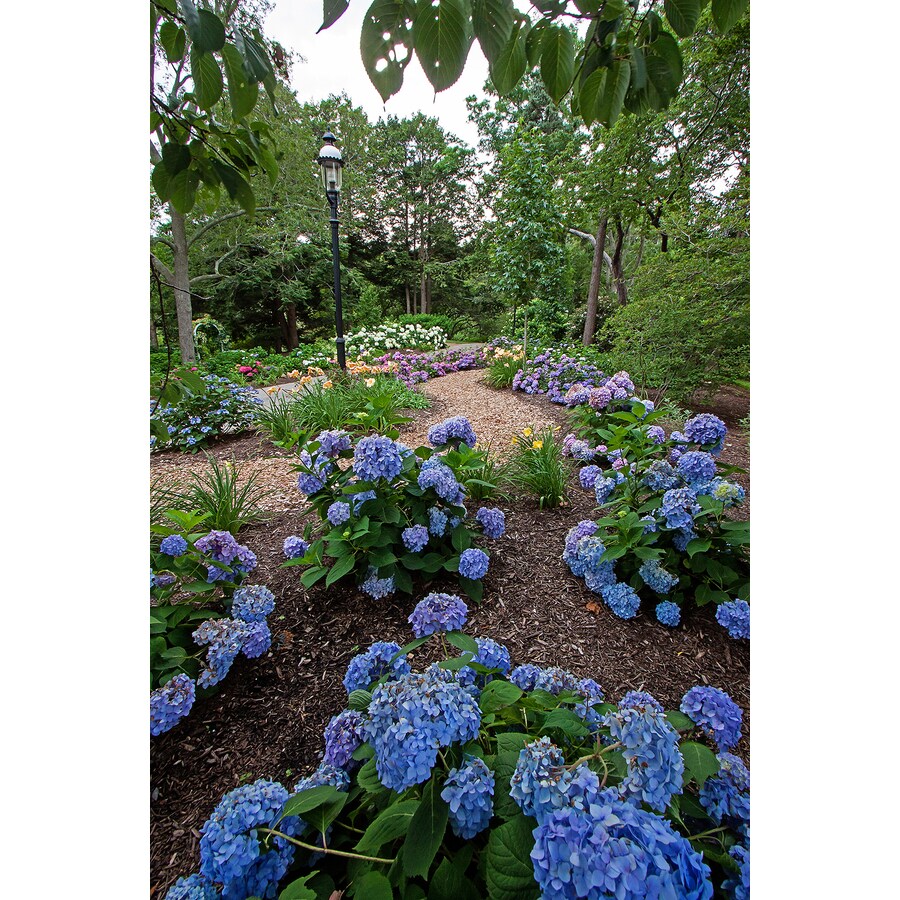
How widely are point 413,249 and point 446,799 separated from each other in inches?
839

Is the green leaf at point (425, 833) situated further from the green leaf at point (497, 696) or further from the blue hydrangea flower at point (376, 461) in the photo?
the blue hydrangea flower at point (376, 461)

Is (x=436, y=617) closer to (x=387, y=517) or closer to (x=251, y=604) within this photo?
(x=387, y=517)

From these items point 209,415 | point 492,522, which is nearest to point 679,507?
point 492,522

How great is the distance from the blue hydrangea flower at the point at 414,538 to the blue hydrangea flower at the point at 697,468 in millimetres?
1064

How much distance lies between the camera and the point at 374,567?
1626 millimetres

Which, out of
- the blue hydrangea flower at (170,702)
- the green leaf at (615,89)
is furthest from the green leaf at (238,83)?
the blue hydrangea flower at (170,702)

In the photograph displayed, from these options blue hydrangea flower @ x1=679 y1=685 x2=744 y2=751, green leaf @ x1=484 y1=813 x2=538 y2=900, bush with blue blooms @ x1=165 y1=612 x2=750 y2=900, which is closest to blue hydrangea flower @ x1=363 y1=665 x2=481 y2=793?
bush with blue blooms @ x1=165 y1=612 x2=750 y2=900

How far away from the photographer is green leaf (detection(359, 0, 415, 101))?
1.88ft

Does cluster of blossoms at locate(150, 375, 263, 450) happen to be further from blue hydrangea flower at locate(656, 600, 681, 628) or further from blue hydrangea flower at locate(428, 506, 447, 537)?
blue hydrangea flower at locate(656, 600, 681, 628)

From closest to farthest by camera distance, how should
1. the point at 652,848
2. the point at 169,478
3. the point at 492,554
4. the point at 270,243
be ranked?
the point at 652,848
the point at 492,554
the point at 169,478
the point at 270,243

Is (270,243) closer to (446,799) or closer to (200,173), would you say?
(200,173)

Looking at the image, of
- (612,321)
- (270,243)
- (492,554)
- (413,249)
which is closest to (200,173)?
(492,554)

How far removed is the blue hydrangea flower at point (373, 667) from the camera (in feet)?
2.71

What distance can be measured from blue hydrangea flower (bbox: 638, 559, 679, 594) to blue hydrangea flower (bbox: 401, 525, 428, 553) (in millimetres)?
860
